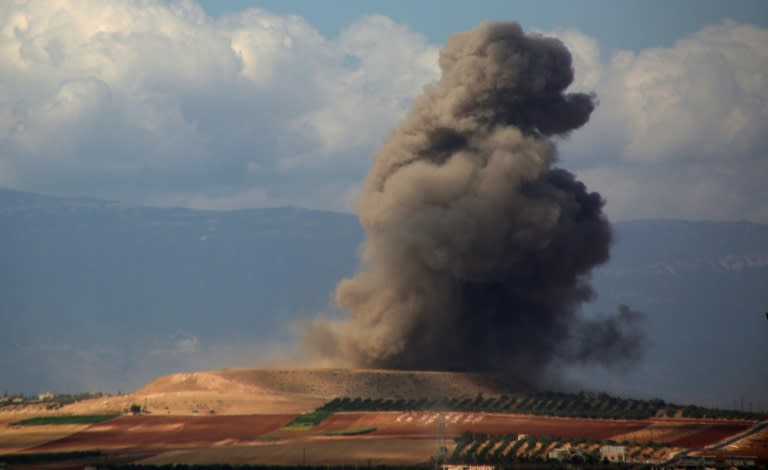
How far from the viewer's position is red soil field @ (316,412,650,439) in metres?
83.2

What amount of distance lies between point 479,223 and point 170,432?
30.8 meters

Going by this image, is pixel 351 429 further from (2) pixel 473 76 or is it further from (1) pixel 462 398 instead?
(2) pixel 473 76

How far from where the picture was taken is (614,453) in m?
73.8

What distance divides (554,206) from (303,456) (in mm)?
36102

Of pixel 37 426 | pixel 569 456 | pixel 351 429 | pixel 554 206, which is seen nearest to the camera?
pixel 569 456

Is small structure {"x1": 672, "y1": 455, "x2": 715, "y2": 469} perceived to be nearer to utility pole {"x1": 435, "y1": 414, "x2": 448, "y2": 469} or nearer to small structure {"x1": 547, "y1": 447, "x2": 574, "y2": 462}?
small structure {"x1": 547, "y1": 447, "x2": 574, "y2": 462}

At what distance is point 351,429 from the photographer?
87000 millimetres

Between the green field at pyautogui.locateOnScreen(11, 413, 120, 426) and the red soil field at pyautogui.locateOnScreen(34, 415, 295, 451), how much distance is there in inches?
76.6

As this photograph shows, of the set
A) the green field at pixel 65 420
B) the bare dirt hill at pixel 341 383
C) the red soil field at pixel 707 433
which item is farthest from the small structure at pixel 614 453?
the green field at pixel 65 420

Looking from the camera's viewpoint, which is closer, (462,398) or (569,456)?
(569,456)

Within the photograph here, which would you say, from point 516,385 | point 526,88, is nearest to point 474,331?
point 516,385

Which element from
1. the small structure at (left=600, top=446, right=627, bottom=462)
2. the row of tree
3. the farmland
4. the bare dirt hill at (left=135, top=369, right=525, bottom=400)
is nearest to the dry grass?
the farmland

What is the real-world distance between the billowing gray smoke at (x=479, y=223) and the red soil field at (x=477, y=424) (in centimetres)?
1416

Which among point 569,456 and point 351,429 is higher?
point 351,429
